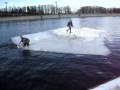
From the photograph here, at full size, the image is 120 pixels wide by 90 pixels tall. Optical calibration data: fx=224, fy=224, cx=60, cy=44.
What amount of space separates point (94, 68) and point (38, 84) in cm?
403

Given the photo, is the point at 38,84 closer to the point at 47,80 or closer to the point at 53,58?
the point at 47,80

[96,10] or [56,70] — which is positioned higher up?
[96,10]

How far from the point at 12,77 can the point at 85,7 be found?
179 m

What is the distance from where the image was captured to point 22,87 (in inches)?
445

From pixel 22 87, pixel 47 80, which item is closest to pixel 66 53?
pixel 47 80

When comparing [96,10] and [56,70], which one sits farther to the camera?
[96,10]

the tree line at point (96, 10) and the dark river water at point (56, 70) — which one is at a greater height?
the tree line at point (96, 10)

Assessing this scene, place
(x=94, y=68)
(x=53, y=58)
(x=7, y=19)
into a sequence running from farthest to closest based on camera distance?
(x=7, y=19), (x=53, y=58), (x=94, y=68)

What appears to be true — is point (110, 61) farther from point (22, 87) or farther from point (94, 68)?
point (22, 87)

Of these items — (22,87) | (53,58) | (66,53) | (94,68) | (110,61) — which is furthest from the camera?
(66,53)

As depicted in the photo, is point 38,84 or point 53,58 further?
point 53,58

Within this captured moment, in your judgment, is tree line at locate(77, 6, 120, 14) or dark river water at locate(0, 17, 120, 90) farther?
tree line at locate(77, 6, 120, 14)

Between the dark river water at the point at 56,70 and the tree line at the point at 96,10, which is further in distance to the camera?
the tree line at the point at 96,10

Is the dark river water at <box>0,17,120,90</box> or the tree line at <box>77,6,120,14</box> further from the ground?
the tree line at <box>77,6,120,14</box>
